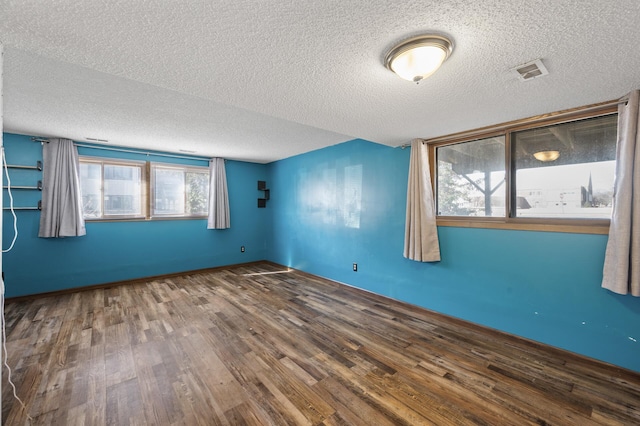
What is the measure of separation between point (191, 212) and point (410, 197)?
419cm

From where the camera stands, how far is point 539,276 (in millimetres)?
2373

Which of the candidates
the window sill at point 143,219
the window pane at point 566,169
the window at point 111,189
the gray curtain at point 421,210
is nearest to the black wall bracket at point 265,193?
the window sill at point 143,219

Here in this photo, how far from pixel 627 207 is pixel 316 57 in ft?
8.17

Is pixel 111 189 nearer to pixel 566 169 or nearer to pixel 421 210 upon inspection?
pixel 421 210

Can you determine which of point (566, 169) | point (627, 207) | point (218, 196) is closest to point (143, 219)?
point (218, 196)

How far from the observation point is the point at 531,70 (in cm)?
155

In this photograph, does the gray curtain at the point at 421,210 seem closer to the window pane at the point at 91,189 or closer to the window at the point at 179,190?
the window at the point at 179,190

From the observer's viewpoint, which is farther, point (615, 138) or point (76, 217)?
point (76, 217)

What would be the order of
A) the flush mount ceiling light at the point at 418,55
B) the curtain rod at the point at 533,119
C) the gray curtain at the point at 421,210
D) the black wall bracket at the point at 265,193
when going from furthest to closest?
the black wall bracket at the point at 265,193
the gray curtain at the point at 421,210
the curtain rod at the point at 533,119
the flush mount ceiling light at the point at 418,55

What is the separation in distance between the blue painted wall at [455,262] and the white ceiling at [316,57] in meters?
1.18

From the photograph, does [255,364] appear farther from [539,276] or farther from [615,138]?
[615,138]

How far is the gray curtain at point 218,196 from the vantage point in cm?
509

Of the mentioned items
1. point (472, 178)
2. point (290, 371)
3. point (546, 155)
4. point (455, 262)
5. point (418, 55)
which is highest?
point (418, 55)

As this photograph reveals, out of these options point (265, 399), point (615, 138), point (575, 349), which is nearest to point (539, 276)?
point (575, 349)
